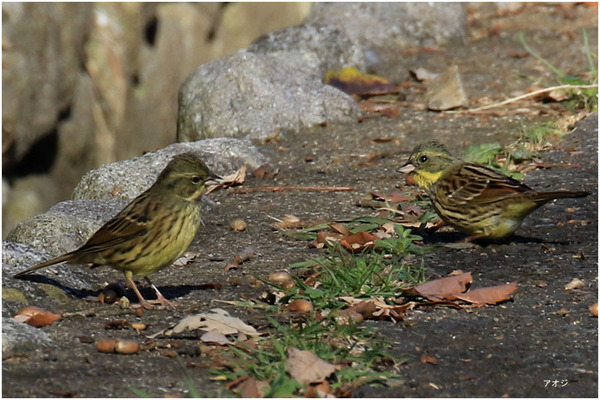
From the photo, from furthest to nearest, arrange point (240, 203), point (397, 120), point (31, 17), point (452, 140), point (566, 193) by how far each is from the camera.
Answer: point (31, 17), point (397, 120), point (452, 140), point (240, 203), point (566, 193)

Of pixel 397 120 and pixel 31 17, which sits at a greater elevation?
pixel 31 17

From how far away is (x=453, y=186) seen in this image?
6688 mm

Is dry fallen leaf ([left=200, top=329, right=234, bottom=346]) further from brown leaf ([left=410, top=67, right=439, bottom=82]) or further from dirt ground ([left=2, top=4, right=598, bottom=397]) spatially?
brown leaf ([left=410, top=67, right=439, bottom=82])

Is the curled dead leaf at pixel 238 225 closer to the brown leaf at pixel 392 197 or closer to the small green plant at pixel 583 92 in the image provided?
the brown leaf at pixel 392 197

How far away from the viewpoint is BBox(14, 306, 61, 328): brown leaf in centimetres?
506

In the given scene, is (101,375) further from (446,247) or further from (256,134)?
(256,134)

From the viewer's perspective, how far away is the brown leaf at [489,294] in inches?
217

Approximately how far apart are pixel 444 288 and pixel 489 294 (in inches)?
10.4

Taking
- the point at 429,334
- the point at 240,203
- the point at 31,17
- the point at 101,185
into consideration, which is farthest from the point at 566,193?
the point at 31,17

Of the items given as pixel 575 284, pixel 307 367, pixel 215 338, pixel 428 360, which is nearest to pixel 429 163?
pixel 575 284

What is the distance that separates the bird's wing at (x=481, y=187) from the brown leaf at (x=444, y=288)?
1021 mm

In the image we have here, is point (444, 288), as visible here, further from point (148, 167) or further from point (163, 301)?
point (148, 167)

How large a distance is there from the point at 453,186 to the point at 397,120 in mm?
3264

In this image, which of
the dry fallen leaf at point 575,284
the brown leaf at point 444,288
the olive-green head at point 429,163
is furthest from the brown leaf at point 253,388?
the olive-green head at point 429,163
